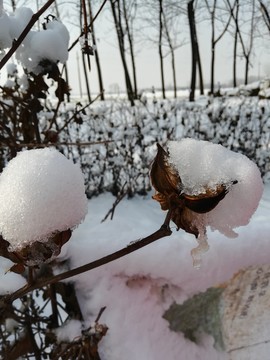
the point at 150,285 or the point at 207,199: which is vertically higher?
the point at 207,199

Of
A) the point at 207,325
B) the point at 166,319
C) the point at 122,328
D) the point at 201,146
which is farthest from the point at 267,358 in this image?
the point at 201,146

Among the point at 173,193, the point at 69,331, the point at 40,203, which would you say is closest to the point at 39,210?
the point at 40,203

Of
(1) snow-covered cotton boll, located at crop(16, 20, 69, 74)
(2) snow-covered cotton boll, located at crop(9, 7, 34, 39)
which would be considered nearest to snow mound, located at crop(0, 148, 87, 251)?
(2) snow-covered cotton boll, located at crop(9, 7, 34, 39)

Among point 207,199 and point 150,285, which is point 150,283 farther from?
point 207,199

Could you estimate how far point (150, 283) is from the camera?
111 centimetres

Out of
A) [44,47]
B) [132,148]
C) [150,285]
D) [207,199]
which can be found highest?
[44,47]

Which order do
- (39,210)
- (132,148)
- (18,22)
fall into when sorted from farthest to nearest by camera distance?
(132,148) < (18,22) < (39,210)

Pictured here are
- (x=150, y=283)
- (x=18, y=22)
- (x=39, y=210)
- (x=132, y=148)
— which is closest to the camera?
(x=39, y=210)

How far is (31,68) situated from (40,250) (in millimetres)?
811

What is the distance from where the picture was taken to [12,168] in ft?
1.40

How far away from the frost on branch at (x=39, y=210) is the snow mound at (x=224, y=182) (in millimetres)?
110

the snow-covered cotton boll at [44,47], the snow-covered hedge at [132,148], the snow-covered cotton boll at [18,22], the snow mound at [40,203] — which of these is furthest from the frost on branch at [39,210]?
the snow-covered hedge at [132,148]

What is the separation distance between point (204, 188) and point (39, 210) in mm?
158

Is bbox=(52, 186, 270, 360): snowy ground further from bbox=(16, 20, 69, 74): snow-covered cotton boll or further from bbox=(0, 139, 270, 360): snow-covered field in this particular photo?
bbox=(16, 20, 69, 74): snow-covered cotton boll
